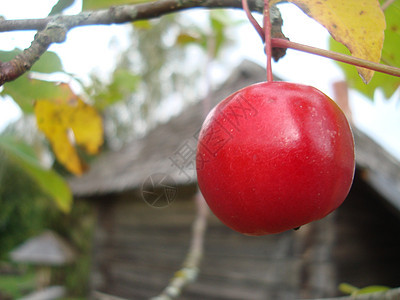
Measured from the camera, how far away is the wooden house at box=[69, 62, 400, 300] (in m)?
2.71

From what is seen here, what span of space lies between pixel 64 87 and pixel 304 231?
2.28 m

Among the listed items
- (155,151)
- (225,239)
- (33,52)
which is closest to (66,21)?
(33,52)

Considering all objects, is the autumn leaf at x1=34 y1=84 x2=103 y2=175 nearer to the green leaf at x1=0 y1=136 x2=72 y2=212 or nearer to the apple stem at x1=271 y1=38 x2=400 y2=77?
the green leaf at x1=0 y1=136 x2=72 y2=212

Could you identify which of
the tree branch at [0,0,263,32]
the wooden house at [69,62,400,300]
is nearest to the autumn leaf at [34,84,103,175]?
the wooden house at [69,62,400,300]

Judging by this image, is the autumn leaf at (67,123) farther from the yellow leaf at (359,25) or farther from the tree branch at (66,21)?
the yellow leaf at (359,25)

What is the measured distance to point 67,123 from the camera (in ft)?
4.06

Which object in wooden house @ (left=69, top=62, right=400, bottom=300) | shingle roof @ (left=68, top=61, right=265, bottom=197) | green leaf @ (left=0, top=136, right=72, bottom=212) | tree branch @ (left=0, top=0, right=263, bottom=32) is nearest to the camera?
tree branch @ (left=0, top=0, right=263, bottom=32)

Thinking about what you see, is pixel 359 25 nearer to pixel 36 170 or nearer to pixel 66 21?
pixel 66 21

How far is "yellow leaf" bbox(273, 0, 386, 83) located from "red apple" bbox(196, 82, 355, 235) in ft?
0.23

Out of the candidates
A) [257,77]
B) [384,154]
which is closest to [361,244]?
[384,154]

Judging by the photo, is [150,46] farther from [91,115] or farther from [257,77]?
[91,115]

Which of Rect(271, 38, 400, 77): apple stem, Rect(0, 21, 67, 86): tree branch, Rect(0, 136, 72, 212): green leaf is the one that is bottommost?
Rect(0, 136, 72, 212): green leaf

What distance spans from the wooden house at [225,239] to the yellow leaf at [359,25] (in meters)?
1.01

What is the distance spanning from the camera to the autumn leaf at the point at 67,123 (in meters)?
1.12
